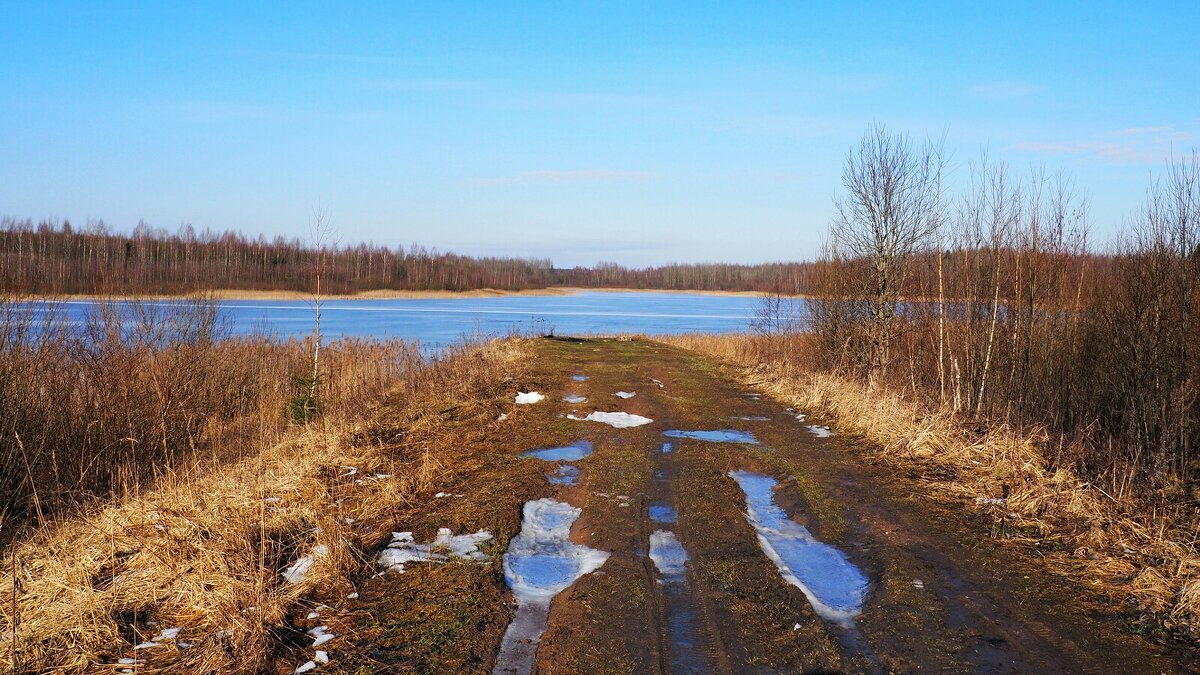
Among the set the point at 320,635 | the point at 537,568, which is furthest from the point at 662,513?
the point at 320,635

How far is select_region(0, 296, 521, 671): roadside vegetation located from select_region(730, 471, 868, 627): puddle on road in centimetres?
293

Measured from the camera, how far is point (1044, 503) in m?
6.42

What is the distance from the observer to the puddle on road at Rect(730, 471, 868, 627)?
15.1ft

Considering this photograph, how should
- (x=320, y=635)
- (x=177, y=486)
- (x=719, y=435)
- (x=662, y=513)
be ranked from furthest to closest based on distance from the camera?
(x=719, y=435) < (x=177, y=486) < (x=662, y=513) < (x=320, y=635)

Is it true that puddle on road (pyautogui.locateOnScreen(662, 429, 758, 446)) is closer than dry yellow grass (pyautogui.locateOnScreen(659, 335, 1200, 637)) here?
No

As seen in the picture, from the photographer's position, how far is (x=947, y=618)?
438 centimetres

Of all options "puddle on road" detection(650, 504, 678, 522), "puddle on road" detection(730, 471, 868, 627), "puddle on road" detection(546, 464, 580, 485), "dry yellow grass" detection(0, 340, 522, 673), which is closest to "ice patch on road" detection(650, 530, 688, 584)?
"puddle on road" detection(650, 504, 678, 522)

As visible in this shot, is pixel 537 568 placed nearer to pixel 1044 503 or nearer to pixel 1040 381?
→ pixel 1044 503

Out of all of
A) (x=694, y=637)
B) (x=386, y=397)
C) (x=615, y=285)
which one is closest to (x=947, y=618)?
(x=694, y=637)

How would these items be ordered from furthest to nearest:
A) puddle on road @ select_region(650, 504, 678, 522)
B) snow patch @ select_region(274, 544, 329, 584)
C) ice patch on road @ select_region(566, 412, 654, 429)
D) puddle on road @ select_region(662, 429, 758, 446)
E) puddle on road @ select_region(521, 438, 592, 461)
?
ice patch on road @ select_region(566, 412, 654, 429)
puddle on road @ select_region(662, 429, 758, 446)
puddle on road @ select_region(521, 438, 592, 461)
puddle on road @ select_region(650, 504, 678, 522)
snow patch @ select_region(274, 544, 329, 584)

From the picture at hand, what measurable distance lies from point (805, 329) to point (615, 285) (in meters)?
119

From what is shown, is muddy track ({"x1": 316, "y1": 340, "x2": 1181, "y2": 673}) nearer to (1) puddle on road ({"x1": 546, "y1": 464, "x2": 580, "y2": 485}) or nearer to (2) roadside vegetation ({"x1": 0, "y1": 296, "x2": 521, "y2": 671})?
(1) puddle on road ({"x1": 546, "y1": 464, "x2": 580, "y2": 485})

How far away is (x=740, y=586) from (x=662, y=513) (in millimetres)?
1642

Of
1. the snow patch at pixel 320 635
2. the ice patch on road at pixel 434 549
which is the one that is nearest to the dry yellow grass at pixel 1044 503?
the ice patch on road at pixel 434 549
